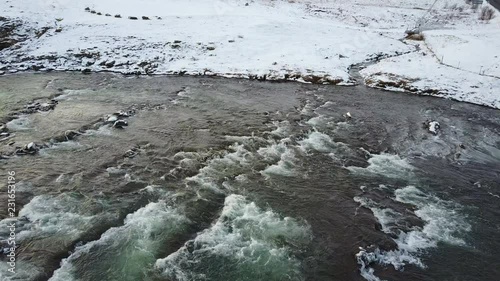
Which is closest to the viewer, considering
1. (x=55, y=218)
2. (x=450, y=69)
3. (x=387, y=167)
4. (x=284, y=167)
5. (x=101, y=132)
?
(x=55, y=218)

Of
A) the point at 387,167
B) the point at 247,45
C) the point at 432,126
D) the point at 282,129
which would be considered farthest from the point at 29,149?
the point at 247,45

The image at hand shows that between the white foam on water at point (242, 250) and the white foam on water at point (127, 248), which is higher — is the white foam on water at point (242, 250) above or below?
below

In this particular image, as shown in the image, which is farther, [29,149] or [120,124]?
[120,124]

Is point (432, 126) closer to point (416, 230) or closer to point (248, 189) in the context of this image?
point (416, 230)

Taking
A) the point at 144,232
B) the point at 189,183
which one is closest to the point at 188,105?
the point at 189,183

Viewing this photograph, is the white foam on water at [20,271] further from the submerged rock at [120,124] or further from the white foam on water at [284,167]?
the submerged rock at [120,124]

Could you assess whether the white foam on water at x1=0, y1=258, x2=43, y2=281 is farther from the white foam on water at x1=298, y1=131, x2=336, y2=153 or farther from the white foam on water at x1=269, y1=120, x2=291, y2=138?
the white foam on water at x1=269, y1=120, x2=291, y2=138

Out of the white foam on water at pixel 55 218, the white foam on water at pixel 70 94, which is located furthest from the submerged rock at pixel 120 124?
the white foam on water at pixel 55 218
